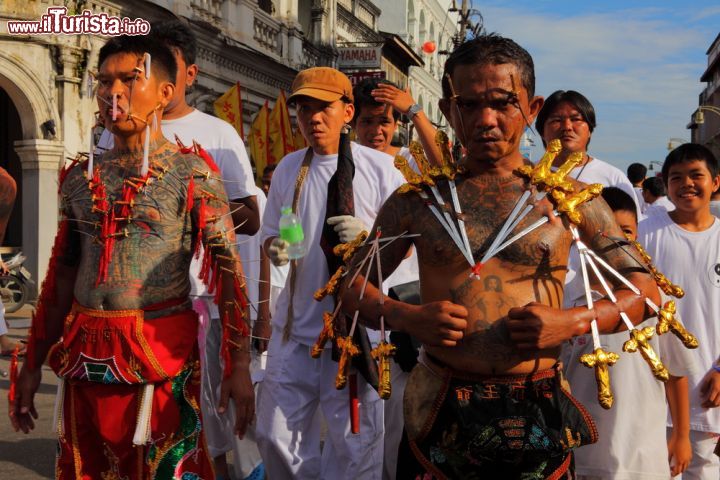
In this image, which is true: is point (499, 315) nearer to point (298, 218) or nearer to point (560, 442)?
point (560, 442)

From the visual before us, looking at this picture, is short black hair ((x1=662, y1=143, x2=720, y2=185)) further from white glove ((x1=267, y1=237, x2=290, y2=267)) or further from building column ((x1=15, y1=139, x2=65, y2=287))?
building column ((x1=15, y1=139, x2=65, y2=287))

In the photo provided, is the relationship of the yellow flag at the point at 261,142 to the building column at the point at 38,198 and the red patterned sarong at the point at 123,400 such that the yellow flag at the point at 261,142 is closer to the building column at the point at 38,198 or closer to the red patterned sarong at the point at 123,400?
the building column at the point at 38,198

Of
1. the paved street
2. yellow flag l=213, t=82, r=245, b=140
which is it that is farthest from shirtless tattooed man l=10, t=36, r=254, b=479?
yellow flag l=213, t=82, r=245, b=140

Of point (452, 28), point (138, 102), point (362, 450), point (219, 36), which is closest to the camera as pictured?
point (138, 102)

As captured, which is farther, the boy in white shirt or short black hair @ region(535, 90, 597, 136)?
short black hair @ region(535, 90, 597, 136)

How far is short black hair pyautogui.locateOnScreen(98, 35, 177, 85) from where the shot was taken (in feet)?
11.3

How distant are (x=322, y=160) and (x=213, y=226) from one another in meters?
1.51

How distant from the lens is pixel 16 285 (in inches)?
547

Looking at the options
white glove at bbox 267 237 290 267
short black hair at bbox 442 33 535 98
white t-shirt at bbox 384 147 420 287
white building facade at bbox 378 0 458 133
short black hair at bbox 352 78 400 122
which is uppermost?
white building facade at bbox 378 0 458 133

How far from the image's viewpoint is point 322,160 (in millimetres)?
4789

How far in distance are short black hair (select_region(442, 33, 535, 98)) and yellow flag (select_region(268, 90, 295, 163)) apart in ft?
36.4

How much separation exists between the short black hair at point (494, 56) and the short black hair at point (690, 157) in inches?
98.8

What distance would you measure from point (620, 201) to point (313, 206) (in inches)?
62.2

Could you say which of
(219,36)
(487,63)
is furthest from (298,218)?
(219,36)
